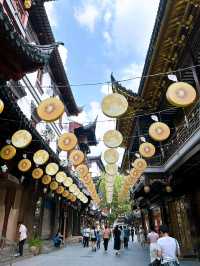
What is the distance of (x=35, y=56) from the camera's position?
22.7ft

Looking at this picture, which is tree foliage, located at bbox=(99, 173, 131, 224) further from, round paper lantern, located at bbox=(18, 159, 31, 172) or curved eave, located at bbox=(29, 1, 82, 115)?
round paper lantern, located at bbox=(18, 159, 31, 172)

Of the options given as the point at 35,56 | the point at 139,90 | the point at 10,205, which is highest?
the point at 139,90

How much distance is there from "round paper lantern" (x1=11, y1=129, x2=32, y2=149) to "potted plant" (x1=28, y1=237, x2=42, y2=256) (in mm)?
7033

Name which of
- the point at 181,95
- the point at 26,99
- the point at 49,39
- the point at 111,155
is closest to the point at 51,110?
the point at 181,95

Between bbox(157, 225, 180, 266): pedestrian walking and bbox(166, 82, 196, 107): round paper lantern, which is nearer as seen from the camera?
bbox(157, 225, 180, 266): pedestrian walking

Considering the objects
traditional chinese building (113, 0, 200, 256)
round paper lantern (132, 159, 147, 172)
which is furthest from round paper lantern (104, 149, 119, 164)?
traditional chinese building (113, 0, 200, 256)

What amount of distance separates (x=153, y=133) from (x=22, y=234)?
25.0 feet

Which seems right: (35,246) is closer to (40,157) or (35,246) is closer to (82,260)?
(82,260)

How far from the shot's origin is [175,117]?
1414 centimetres

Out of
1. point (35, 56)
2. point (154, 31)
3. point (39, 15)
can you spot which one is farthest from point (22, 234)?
point (39, 15)

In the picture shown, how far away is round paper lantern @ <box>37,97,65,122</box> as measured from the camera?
7035 millimetres

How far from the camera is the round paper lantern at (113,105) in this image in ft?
23.1

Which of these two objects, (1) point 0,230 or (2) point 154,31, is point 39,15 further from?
(1) point 0,230

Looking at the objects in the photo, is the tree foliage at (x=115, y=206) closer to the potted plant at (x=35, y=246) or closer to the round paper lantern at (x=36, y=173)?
the potted plant at (x=35, y=246)
